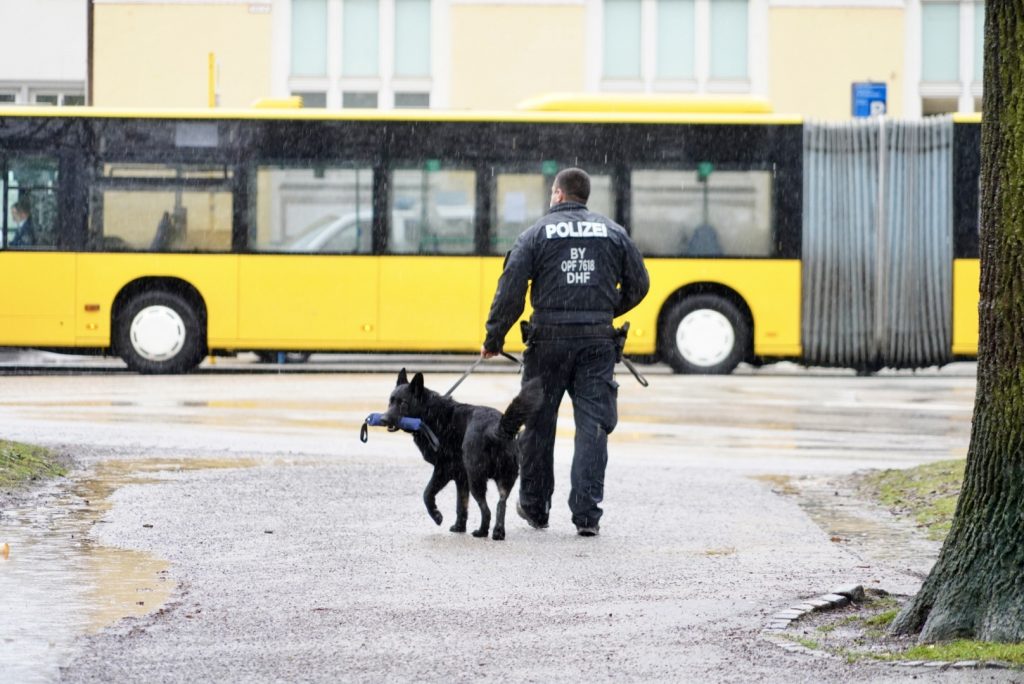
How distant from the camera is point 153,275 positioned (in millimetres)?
22062

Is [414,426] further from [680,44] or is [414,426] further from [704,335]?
[680,44]

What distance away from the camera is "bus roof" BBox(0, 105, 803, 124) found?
2209 centimetres

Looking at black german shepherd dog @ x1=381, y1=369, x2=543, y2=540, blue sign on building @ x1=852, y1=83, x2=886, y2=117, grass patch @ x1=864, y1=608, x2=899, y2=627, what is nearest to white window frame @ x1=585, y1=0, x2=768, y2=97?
blue sign on building @ x1=852, y1=83, x2=886, y2=117

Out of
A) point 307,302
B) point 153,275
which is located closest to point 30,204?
point 153,275

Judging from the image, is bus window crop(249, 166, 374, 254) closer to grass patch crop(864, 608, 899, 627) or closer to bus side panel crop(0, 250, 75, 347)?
bus side panel crop(0, 250, 75, 347)

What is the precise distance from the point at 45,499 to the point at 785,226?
45.1 feet

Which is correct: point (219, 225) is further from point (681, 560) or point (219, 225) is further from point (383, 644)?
point (383, 644)

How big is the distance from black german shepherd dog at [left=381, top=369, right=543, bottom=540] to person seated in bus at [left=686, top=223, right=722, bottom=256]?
44.4ft

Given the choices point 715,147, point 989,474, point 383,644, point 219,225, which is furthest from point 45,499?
point 715,147

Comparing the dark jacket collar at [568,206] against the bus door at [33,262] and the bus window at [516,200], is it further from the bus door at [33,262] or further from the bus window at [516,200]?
the bus door at [33,262]

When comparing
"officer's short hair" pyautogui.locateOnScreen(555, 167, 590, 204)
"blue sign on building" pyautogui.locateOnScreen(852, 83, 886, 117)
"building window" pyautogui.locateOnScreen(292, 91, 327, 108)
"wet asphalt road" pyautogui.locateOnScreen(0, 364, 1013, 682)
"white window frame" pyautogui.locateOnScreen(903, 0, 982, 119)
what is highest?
"white window frame" pyautogui.locateOnScreen(903, 0, 982, 119)

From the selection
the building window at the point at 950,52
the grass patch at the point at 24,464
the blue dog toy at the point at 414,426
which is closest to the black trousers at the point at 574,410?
the blue dog toy at the point at 414,426

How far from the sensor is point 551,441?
941 cm

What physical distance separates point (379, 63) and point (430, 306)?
17.1 m
